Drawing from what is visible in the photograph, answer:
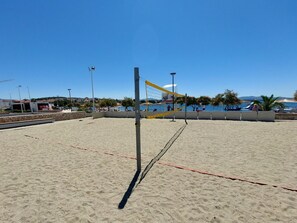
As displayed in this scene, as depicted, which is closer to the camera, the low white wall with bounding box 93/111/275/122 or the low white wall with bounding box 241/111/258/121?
the low white wall with bounding box 93/111/275/122

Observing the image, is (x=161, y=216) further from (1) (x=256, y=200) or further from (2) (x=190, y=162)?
(2) (x=190, y=162)

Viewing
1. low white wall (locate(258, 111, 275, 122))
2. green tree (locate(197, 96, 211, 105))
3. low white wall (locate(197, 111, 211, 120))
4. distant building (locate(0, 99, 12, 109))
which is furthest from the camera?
distant building (locate(0, 99, 12, 109))

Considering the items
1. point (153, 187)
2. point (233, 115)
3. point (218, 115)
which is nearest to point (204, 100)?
point (218, 115)

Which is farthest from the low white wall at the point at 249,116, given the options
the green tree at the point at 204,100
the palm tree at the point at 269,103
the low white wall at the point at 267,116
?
the green tree at the point at 204,100

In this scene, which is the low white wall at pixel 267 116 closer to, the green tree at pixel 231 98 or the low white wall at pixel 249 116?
the low white wall at pixel 249 116

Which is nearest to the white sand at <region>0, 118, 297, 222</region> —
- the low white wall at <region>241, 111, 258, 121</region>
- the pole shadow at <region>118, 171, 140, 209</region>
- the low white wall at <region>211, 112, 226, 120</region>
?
the pole shadow at <region>118, 171, 140, 209</region>

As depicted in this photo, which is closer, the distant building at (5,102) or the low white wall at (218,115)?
the low white wall at (218,115)

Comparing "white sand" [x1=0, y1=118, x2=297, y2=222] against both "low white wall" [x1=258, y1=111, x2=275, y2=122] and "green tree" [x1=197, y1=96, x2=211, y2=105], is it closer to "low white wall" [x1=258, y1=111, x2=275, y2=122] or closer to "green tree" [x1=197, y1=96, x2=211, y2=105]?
"low white wall" [x1=258, y1=111, x2=275, y2=122]

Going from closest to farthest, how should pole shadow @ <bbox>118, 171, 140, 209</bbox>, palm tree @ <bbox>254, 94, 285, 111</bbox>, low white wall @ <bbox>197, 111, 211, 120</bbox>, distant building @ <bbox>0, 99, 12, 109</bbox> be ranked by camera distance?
pole shadow @ <bbox>118, 171, 140, 209</bbox>, palm tree @ <bbox>254, 94, 285, 111</bbox>, low white wall @ <bbox>197, 111, 211, 120</bbox>, distant building @ <bbox>0, 99, 12, 109</bbox>

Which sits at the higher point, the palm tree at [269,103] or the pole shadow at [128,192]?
the palm tree at [269,103]

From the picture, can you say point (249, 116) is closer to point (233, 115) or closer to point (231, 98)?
point (233, 115)

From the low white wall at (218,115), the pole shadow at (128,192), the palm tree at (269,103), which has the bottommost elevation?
the pole shadow at (128,192)

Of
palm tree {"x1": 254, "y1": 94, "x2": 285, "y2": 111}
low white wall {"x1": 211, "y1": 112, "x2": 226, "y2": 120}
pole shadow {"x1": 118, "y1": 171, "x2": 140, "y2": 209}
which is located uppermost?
palm tree {"x1": 254, "y1": 94, "x2": 285, "y2": 111}

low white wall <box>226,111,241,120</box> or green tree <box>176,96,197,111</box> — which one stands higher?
green tree <box>176,96,197,111</box>
